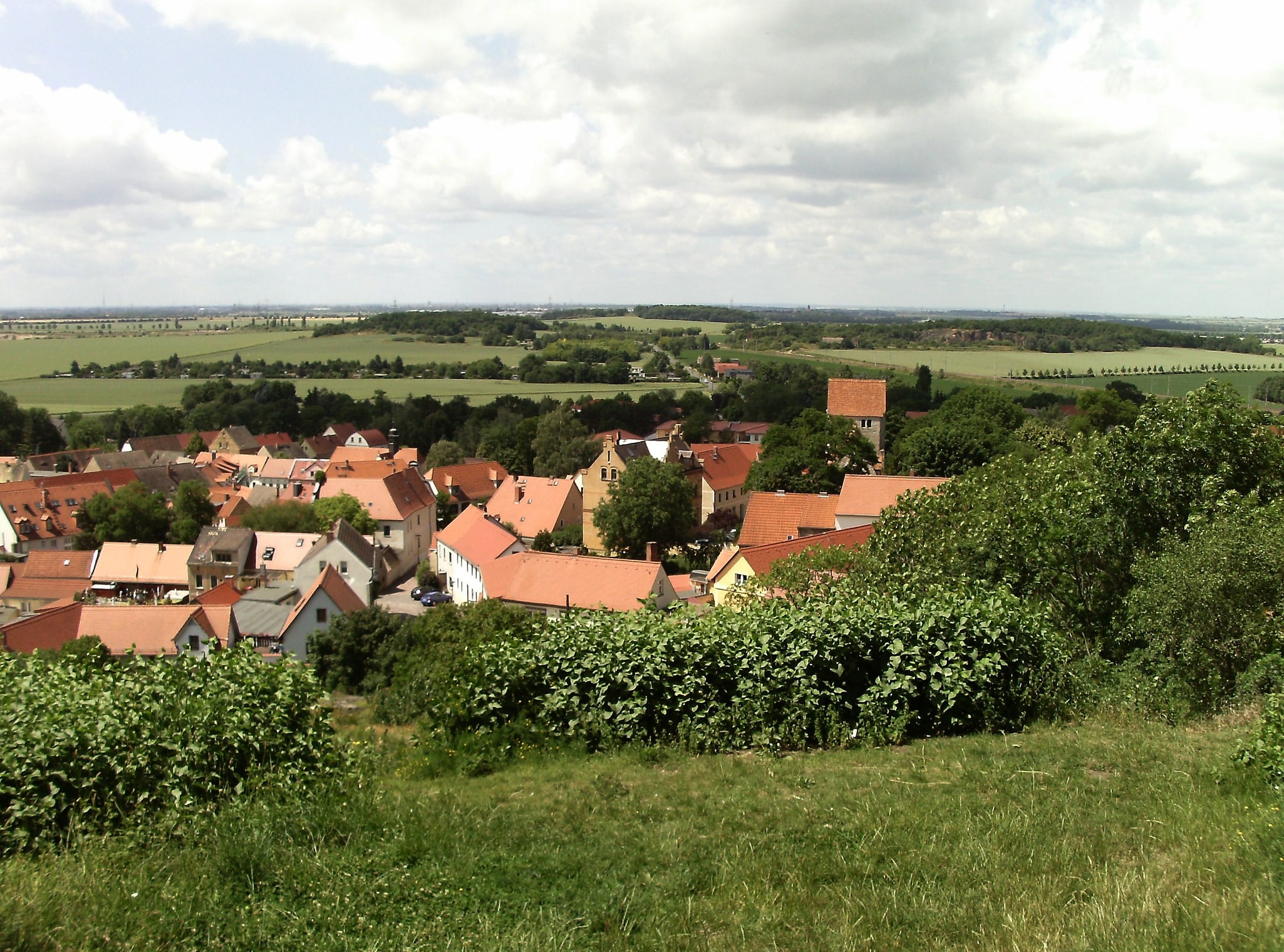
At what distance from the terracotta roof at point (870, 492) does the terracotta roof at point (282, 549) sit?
2827 centimetres

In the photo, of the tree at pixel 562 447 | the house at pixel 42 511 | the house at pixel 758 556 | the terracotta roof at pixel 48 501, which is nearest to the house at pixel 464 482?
the tree at pixel 562 447

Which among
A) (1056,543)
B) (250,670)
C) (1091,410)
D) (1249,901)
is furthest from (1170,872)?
(1091,410)

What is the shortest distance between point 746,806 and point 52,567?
52.7 metres

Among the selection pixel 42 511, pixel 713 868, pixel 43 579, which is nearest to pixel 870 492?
pixel 713 868

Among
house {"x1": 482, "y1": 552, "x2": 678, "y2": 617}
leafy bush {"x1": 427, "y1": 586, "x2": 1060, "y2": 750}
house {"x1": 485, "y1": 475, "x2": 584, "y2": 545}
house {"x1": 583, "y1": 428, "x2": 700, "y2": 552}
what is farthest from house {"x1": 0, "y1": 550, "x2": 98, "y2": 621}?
leafy bush {"x1": 427, "y1": 586, "x2": 1060, "y2": 750}

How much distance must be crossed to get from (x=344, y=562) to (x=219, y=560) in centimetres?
853

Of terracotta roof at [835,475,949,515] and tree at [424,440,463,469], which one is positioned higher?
terracotta roof at [835,475,949,515]

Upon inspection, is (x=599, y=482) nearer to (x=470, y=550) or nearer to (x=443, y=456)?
(x=470, y=550)

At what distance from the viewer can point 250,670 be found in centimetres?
930

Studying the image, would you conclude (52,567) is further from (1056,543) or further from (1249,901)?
(1249,901)

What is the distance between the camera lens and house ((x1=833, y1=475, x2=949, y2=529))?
1608 inches

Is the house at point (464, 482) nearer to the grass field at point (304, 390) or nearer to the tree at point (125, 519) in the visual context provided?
the tree at point (125, 519)

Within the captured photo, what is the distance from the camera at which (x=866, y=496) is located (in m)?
41.6

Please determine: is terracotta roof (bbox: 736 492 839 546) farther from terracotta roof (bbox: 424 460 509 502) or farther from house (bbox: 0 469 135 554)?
house (bbox: 0 469 135 554)
